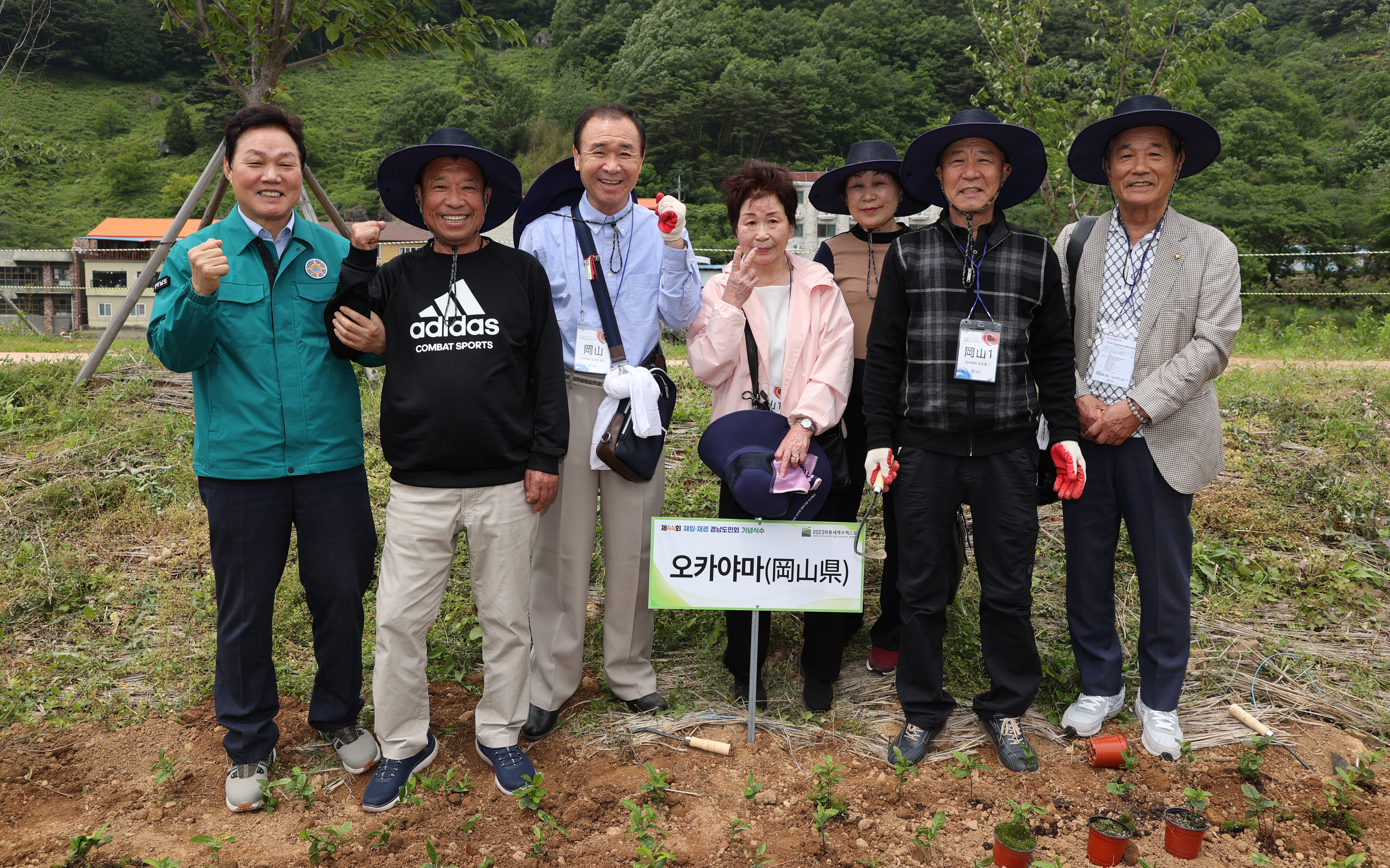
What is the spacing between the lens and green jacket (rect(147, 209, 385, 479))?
8.73ft

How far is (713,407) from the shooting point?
132 inches

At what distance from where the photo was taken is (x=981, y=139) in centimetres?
292

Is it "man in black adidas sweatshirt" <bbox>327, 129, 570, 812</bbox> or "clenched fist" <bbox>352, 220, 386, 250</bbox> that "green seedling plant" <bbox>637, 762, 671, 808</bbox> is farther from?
"clenched fist" <bbox>352, 220, 386, 250</bbox>

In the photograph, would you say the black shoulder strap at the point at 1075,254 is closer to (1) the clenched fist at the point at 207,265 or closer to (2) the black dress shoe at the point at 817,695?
(2) the black dress shoe at the point at 817,695

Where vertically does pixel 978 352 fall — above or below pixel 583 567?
above

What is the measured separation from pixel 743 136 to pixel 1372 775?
5818cm

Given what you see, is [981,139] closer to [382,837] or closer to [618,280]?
[618,280]

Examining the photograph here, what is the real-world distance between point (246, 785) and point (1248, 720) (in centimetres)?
366

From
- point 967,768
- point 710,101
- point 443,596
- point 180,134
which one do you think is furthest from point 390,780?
point 180,134

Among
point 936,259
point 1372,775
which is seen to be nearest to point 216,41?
point 936,259

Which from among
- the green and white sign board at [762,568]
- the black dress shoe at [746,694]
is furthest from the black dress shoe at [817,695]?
the green and white sign board at [762,568]

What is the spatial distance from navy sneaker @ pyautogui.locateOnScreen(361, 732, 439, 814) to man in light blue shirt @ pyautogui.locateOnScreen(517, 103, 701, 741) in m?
0.40

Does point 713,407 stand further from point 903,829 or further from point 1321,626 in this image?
point 1321,626

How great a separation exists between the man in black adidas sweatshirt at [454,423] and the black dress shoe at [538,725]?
0.23 meters
